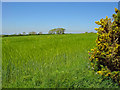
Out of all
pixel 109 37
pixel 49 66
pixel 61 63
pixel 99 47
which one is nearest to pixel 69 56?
pixel 61 63

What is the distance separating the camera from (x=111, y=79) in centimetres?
389

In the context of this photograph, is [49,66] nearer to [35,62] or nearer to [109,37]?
[35,62]

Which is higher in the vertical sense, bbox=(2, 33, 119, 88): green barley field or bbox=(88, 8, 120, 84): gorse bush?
bbox=(88, 8, 120, 84): gorse bush

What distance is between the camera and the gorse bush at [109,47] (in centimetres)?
363

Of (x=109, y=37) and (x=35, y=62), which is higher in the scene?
(x=109, y=37)

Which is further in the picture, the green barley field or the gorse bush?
the green barley field

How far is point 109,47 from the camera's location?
12.0 feet

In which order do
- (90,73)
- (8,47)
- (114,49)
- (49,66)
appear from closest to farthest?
(114,49)
(90,73)
(49,66)
(8,47)

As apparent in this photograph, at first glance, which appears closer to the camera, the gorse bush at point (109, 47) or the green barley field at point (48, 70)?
the gorse bush at point (109, 47)

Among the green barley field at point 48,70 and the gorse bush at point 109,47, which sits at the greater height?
the gorse bush at point 109,47

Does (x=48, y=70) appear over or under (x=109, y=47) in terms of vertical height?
under

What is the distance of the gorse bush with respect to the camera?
363 centimetres

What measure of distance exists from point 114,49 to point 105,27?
25.2 inches

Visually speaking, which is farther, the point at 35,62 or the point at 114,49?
the point at 35,62
